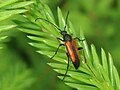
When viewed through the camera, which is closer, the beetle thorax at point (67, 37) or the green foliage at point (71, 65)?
the green foliage at point (71, 65)

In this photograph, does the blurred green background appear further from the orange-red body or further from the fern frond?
the fern frond

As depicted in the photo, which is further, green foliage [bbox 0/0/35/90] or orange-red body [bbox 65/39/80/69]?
orange-red body [bbox 65/39/80/69]

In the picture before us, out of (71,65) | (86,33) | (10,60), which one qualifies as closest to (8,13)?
(71,65)

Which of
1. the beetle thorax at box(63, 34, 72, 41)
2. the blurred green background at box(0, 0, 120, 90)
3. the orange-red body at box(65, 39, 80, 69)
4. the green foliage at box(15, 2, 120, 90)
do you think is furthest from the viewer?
the blurred green background at box(0, 0, 120, 90)

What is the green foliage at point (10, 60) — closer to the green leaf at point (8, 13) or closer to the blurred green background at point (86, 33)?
the green leaf at point (8, 13)

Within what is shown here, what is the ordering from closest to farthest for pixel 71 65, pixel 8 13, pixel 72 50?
1. pixel 8 13
2. pixel 71 65
3. pixel 72 50

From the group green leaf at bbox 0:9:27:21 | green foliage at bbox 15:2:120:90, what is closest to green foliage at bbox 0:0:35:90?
green leaf at bbox 0:9:27:21

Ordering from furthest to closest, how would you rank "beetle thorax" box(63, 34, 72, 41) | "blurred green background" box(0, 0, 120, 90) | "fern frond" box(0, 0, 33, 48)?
1. "blurred green background" box(0, 0, 120, 90)
2. "beetle thorax" box(63, 34, 72, 41)
3. "fern frond" box(0, 0, 33, 48)

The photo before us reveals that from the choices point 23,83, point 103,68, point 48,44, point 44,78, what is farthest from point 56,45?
point 44,78

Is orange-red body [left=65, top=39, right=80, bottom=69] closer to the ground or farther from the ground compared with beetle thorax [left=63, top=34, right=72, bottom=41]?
closer to the ground

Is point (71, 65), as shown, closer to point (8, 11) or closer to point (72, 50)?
point (72, 50)

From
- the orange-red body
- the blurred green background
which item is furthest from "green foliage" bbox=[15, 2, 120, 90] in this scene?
the blurred green background

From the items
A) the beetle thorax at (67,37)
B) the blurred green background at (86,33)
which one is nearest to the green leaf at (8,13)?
the beetle thorax at (67,37)

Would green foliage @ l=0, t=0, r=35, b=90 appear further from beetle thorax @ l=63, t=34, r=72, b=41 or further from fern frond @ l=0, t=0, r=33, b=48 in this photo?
beetle thorax @ l=63, t=34, r=72, b=41
